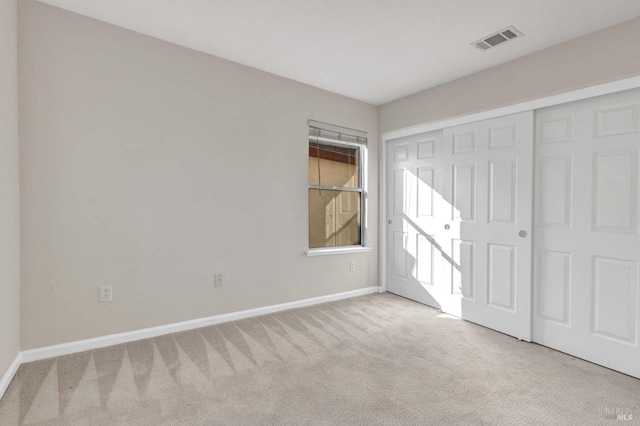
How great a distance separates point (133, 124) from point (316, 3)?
5.79 feet

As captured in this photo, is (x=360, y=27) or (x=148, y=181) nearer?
(x=360, y=27)

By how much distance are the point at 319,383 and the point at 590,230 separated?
2363mm

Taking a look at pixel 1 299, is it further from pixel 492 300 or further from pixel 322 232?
pixel 492 300

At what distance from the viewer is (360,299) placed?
3.97 metres

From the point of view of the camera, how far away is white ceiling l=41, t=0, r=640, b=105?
2.18 meters

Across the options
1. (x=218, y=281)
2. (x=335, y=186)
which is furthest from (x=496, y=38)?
(x=218, y=281)

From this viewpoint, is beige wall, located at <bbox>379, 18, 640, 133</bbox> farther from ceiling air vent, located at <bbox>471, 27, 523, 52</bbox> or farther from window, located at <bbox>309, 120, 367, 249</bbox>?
window, located at <bbox>309, 120, 367, 249</bbox>

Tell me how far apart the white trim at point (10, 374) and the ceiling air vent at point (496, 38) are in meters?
4.10

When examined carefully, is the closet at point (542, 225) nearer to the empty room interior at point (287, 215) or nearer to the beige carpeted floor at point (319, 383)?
the empty room interior at point (287, 215)

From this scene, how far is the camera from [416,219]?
388cm

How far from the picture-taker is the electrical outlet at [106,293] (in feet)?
8.29

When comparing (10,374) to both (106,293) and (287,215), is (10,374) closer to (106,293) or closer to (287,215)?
(106,293)

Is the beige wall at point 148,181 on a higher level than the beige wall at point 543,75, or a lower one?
lower

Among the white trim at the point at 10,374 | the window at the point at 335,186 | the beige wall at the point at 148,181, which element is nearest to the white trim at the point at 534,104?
the window at the point at 335,186
